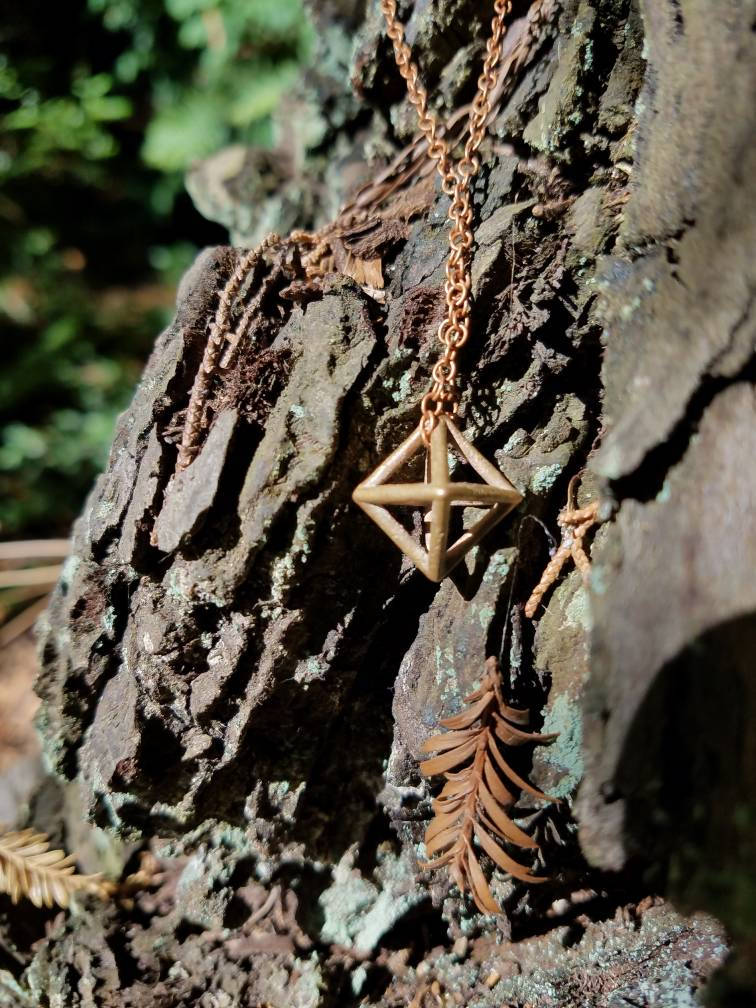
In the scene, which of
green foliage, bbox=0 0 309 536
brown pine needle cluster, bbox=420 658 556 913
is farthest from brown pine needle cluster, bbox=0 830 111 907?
green foliage, bbox=0 0 309 536

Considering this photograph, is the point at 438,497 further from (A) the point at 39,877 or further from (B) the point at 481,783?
(A) the point at 39,877


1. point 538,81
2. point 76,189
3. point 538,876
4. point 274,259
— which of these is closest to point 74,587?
point 274,259

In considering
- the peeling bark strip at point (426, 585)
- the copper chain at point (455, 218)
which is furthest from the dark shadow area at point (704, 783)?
the copper chain at point (455, 218)

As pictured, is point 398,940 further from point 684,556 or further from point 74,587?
point 684,556

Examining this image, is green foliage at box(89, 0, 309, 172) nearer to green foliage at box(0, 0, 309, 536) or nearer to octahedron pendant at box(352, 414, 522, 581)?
green foliage at box(0, 0, 309, 536)

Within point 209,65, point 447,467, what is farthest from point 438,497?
point 209,65

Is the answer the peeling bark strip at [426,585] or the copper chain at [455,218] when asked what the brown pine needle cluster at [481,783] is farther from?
the copper chain at [455,218]

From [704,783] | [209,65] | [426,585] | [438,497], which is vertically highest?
[209,65]
